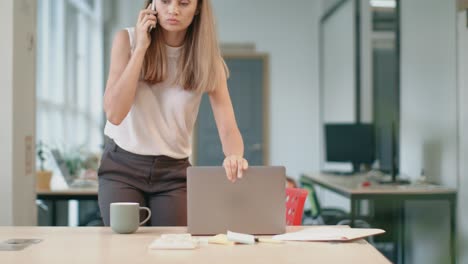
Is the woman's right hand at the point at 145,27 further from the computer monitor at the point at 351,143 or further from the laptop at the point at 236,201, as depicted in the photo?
the computer monitor at the point at 351,143

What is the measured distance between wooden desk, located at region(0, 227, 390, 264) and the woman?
30 centimetres

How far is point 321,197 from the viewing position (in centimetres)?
793

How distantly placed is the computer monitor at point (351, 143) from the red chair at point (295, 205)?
345cm

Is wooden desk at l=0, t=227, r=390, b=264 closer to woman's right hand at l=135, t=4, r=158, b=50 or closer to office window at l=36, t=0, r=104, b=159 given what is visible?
woman's right hand at l=135, t=4, r=158, b=50

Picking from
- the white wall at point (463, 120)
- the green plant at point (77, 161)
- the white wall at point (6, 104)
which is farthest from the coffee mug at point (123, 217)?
Result: the green plant at point (77, 161)


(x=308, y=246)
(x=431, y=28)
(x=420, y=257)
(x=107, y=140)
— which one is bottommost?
(x=420, y=257)

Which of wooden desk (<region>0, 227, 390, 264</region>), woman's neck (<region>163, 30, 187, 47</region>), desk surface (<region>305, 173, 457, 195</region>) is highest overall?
woman's neck (<region>163, 30, 187, 47</region>)

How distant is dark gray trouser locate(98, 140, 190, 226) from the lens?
2102 mm

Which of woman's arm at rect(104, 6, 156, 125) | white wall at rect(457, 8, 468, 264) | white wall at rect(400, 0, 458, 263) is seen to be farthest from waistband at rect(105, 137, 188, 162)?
white wall at rect(400, 0, 458, 263)

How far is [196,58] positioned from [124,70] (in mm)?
246

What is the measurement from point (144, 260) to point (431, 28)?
3642 mm

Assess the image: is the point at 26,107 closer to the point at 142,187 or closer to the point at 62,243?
the point at 142,187

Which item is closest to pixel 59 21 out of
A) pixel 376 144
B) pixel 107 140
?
pixel 376 144

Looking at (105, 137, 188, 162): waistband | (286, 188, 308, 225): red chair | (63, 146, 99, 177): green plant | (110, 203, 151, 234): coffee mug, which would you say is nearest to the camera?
(110, 203, 151, 234): coffee mug
